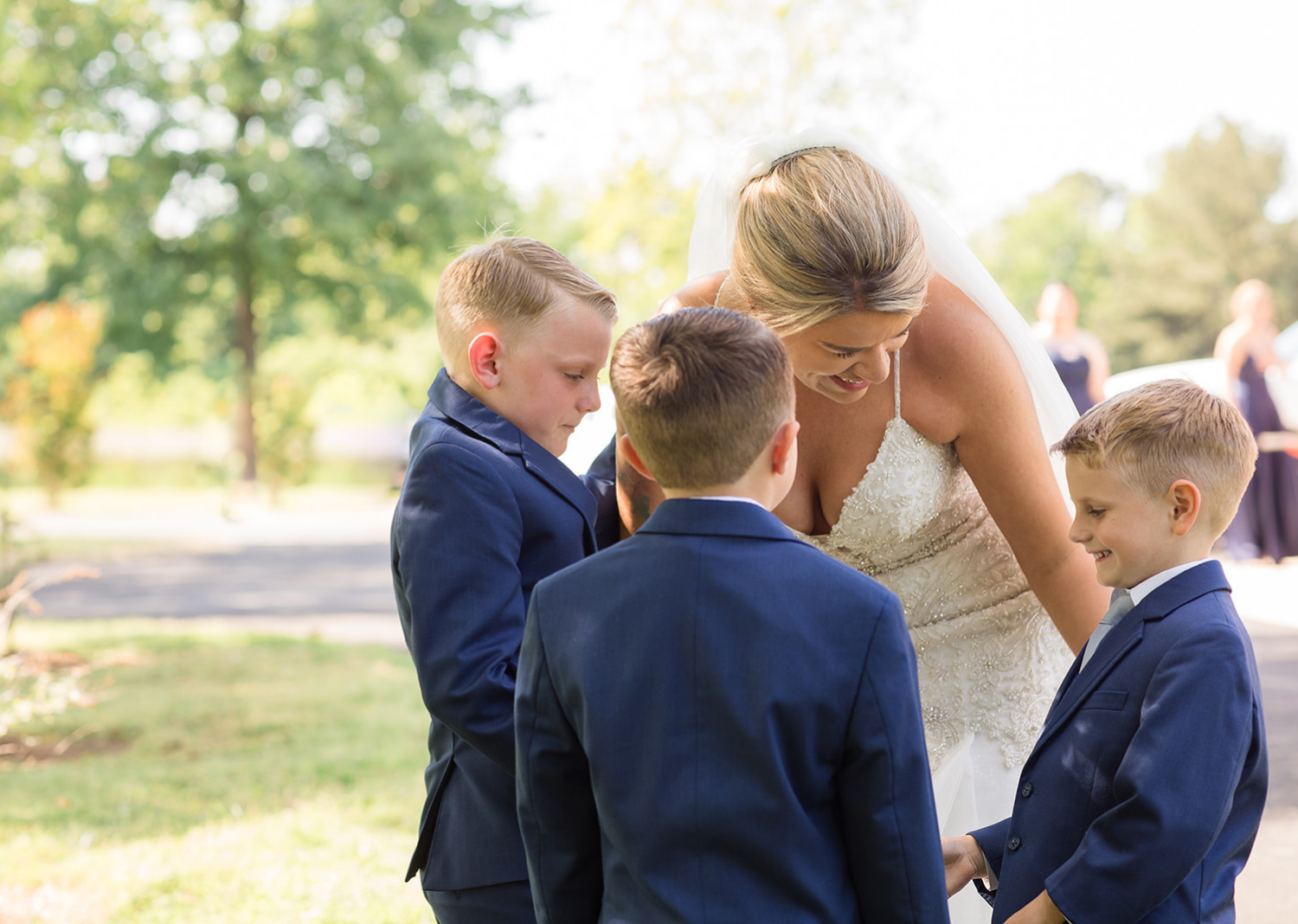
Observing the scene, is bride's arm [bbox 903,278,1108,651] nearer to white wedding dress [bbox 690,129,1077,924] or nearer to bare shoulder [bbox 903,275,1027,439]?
bare shoulder [bbox 903,275,1027,439]

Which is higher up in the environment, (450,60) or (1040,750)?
(1040,750)

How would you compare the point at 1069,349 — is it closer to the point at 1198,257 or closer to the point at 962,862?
the point at 962,862

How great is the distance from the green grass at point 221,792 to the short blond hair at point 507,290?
2.47 metres

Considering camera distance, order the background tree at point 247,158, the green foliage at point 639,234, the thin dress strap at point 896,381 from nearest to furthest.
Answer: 1. the thin dress strap at point 896,381
2. the green foliage at point 639,234
3. the background tree at point 247,158

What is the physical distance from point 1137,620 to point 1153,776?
267mm

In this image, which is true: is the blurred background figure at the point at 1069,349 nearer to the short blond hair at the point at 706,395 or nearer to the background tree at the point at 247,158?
the short blond hair at the point at 706,395

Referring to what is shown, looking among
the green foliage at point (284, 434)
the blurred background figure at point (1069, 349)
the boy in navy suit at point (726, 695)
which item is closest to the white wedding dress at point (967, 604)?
the boy in navy suit at point (726, 695)

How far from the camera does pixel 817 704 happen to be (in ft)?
4.70

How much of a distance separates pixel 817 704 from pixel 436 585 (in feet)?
2.32

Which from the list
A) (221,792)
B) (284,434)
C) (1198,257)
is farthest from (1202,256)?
(221,792)

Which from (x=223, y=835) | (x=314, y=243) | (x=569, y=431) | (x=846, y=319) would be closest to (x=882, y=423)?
(x=846, y=319)

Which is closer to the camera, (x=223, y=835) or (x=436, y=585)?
(x=436, y=585)

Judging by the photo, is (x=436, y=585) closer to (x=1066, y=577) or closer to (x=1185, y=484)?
(x=1185, y=484)

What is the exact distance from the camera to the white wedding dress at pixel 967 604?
2.66 meters
